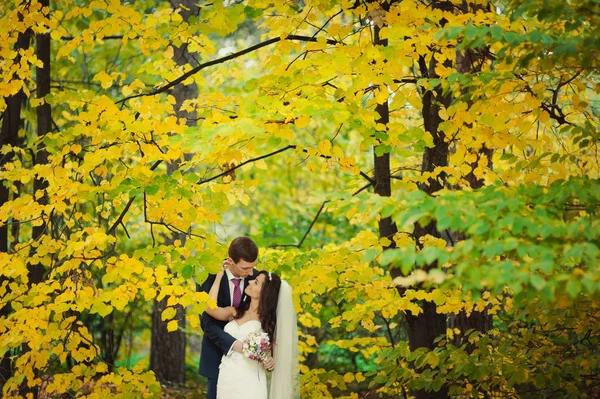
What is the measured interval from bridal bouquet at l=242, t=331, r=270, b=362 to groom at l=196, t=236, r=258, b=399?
14 cm

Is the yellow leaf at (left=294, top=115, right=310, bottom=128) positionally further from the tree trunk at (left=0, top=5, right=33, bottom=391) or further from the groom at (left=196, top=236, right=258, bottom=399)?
the tree trunk at (left=0, top=5, right=33, bottom=391)

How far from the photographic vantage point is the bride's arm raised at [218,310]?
5023 mm

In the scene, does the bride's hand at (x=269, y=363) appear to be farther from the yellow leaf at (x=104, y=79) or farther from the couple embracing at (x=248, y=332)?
the yellow leaf at (x=104, y=79)

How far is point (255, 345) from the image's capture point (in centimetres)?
498

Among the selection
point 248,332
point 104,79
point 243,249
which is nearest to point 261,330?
point 248,332

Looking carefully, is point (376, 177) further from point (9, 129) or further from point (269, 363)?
point (9, 129)

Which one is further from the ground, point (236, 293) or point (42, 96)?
point (42, 96)

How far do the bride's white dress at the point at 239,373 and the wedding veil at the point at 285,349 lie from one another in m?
0.16

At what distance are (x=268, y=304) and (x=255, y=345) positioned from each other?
1.14 feet

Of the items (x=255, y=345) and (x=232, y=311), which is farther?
(x=232, y=311)

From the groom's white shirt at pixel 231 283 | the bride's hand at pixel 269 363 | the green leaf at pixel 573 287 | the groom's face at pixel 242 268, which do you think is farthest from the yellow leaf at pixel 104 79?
the green leaf at pixel 573 287

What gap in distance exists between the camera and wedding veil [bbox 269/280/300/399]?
17.1 feet

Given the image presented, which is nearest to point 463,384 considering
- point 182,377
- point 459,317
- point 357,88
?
point 459,317


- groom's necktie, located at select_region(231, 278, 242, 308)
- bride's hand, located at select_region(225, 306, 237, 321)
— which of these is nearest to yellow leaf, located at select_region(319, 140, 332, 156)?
groom's necktie, located at select_region(231, 278, 242, 308)
